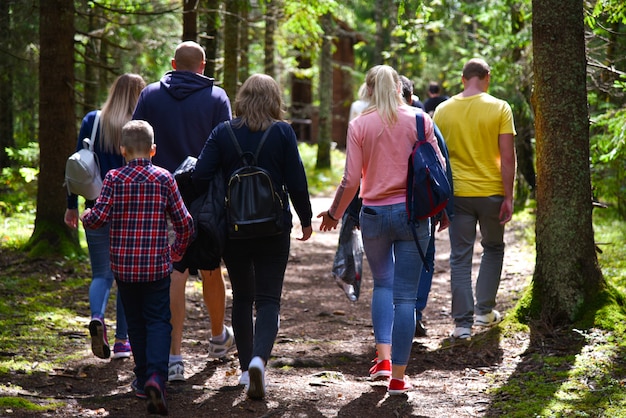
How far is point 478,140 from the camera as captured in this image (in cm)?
687

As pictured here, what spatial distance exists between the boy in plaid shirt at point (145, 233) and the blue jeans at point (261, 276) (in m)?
0.39

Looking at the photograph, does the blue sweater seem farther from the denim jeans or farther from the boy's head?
the denim jeans

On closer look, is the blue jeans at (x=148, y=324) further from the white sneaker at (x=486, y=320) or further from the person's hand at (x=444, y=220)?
the white sneaker at (x=486, y=320)

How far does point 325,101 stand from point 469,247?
1907 cm

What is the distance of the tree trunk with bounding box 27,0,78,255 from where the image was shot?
9742mm

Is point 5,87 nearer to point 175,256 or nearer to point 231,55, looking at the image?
point 231,55

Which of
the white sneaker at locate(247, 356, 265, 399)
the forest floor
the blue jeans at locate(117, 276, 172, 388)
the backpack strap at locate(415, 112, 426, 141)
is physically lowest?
the forest floor

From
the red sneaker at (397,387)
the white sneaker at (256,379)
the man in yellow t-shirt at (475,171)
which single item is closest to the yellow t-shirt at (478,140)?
the man in yellow t-shirt at (475,171)

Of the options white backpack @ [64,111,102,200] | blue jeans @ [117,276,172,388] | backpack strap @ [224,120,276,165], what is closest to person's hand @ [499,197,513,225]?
backpack strap @ [224,120,276,165]

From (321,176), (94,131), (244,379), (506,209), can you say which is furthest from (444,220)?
(321,176)

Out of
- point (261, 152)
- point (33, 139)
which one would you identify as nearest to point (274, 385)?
point (261, 152)

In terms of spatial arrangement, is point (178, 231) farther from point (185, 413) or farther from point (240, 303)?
point (185, 413)

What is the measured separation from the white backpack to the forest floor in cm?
142

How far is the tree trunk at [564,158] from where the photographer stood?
6.14 meters
